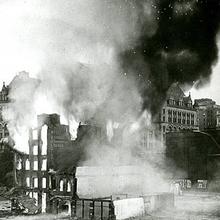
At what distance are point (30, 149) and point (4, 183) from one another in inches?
652

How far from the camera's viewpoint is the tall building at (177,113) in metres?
68.9

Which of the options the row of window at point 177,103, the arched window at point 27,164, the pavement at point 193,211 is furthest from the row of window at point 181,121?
the arched window at point 27,164

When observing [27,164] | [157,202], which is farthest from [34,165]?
[157,202]

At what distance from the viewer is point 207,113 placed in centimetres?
8231

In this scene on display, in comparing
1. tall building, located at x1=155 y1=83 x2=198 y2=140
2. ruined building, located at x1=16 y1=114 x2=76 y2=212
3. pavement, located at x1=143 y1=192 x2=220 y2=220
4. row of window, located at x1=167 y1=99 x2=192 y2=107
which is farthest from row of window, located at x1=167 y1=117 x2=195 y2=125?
ruined building, located at x1=16 y1=114 x2=76 y2=212

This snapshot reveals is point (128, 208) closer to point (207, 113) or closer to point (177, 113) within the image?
point (177, 113)

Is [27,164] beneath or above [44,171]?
above

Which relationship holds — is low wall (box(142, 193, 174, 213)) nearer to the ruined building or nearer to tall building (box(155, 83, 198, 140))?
the ruined building

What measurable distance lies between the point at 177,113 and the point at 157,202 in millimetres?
49832

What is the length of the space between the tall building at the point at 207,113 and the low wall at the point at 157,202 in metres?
57.1

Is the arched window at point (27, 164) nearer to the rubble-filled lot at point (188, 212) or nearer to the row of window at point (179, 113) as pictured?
the rubble-filled lot at point (188, 212)

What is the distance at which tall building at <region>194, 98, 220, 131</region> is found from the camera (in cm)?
8100

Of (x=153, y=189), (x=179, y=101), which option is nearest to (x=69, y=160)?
(x=153, y=189)

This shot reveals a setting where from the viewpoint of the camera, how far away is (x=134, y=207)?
21.0 meters
